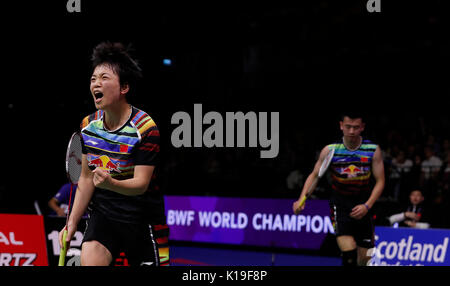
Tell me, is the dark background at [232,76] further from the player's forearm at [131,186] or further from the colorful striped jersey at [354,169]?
the player's forearm at [131,186]

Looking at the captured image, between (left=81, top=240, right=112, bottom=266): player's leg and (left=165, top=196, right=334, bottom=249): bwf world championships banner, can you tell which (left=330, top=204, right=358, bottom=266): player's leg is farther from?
(left=165, top=196, right=334, bottom=249): bwf world championships banner

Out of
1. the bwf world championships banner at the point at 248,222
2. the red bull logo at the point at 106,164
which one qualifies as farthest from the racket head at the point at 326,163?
the bwf world championships banner at the point at 248,222

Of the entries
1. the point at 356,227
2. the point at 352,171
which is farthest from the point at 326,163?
the point at 356,227

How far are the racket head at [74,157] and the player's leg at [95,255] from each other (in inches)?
17.6

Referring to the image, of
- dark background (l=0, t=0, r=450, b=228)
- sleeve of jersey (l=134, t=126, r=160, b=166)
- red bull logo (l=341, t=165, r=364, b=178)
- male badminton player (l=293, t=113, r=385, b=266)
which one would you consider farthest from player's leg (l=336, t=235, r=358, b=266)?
dark background (l=0, t=0, r=450, b=228)

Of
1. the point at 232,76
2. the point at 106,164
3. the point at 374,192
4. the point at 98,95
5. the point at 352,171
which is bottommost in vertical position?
the point at 374,192

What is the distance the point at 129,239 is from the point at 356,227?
2935mm

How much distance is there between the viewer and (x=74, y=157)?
411 centimetres

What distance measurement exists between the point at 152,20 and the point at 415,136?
19.3ft

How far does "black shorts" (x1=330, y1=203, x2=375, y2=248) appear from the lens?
243 inches

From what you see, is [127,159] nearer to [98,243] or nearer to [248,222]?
[98,243]

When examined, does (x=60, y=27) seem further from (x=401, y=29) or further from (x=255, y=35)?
(x=401, y=29)

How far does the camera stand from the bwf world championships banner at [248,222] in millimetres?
9820

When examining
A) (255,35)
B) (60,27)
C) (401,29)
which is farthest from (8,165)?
(401,29)
